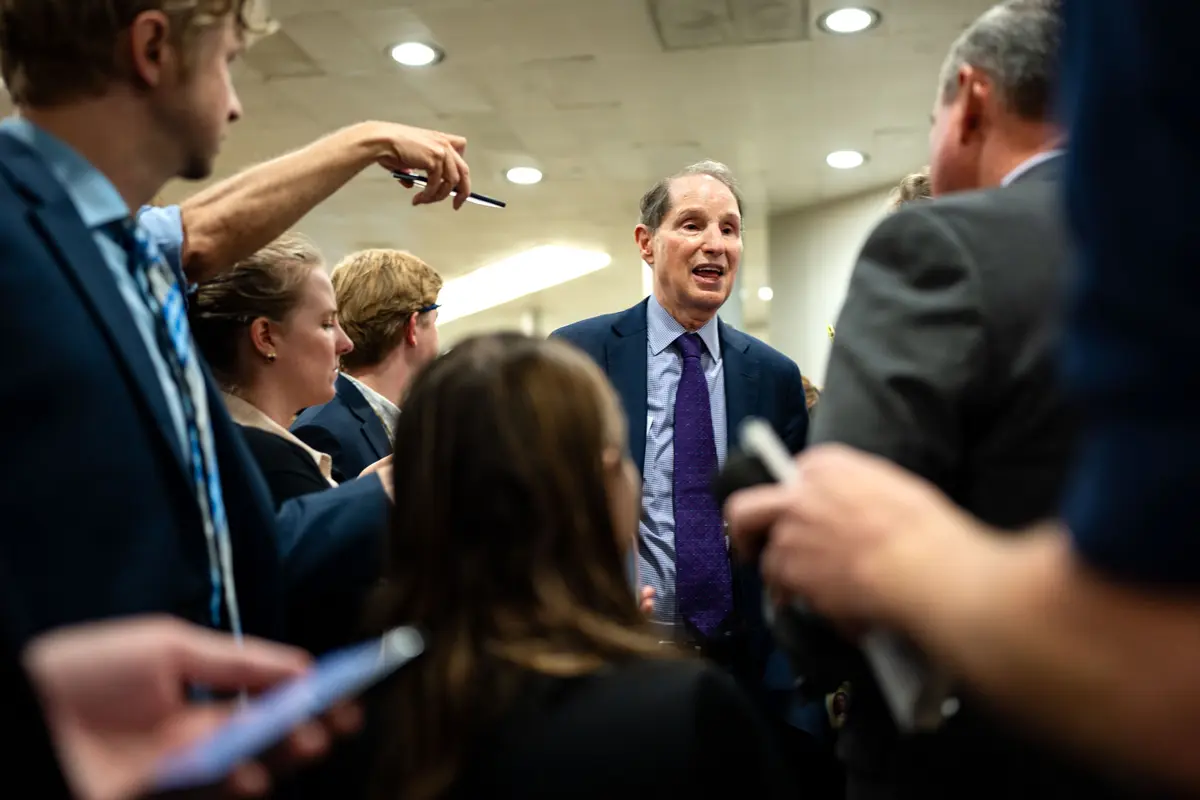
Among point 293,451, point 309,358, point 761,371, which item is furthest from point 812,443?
point 761,371

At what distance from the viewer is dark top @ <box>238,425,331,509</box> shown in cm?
156

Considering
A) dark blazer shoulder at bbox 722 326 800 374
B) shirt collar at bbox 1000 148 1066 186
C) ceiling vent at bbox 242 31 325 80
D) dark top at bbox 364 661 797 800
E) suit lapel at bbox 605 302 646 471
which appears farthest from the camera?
ceiling vent at bbox 242 31 325 80

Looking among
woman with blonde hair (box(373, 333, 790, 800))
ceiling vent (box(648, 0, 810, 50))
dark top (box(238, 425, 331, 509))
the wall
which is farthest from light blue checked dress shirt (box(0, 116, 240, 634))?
the wall

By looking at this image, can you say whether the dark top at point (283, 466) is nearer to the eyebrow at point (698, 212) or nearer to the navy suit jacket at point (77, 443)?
the navy suit jacket at point (77, 443)

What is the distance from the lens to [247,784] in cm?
52

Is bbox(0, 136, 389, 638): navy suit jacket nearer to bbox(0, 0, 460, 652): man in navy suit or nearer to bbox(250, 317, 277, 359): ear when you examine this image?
bbox(0, 0, 460, 652): man in navy suit

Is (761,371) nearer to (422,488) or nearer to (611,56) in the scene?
(422,488)

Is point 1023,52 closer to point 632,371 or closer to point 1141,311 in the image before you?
point 1141,311

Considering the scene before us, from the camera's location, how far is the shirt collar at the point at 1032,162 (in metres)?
1.04

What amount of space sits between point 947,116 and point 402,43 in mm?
3475

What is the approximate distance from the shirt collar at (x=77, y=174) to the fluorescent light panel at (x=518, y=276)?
7.06m

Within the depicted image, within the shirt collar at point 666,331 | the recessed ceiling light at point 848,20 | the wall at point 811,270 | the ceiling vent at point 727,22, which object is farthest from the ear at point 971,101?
the wall at point 811,270

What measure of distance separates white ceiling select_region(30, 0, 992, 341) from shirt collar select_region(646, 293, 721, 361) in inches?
72.4

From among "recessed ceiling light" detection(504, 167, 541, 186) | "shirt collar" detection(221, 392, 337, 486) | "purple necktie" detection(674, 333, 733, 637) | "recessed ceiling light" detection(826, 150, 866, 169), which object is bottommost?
"purple necktie" detection(674, 333, 733, 637)
